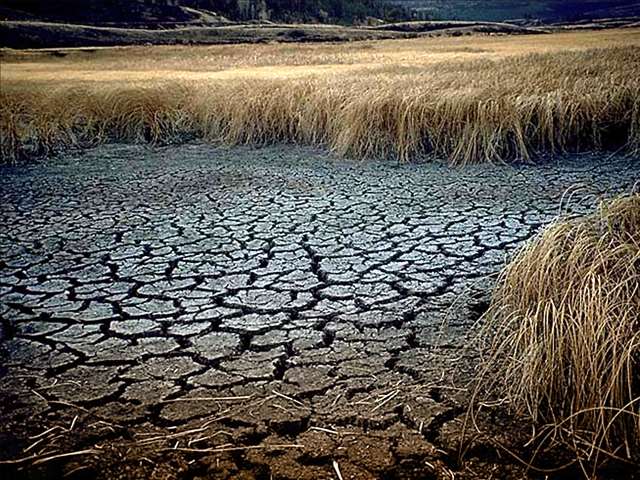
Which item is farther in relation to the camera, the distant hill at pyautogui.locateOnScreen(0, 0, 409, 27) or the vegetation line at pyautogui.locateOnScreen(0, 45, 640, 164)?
the distant hill at pyautogui.locateOnScreen(0, 0, 409, 27)

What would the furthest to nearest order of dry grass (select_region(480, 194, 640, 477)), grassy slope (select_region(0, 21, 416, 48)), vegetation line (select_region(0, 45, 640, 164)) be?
1. grassy slope (select_region(0, 21, 416, 48))
2. vegetation line (select_region(0, 45, 640, 164))
3. dry grass (select_region(480, 194, 640, 477))

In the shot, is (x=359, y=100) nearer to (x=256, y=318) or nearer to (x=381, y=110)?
(x=381, y=110)

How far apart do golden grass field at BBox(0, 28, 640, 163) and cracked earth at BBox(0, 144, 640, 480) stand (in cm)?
59

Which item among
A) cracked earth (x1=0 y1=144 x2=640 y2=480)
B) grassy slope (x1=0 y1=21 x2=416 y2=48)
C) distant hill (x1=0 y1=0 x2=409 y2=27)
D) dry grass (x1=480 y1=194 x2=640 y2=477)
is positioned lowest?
cracked earth (x1=0 y1=144 x2=640 y2=480)

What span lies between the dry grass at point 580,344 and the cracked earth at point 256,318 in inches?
6.2

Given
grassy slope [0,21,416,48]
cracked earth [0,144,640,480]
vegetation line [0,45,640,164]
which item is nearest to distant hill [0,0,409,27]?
grassy slope [0,21,416,48]

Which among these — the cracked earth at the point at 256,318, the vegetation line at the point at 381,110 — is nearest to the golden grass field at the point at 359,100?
the vegetation line at the point at 381,110

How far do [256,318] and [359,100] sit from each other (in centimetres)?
313

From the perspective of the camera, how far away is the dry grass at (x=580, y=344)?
4.91 ft

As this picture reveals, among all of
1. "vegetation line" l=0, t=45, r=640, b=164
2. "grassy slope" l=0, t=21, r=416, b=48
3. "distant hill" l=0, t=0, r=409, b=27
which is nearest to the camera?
"vegetation line" l=0, t=45, r=640, b=164

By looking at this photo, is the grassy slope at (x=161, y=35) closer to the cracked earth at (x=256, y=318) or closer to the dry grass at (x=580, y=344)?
the cracked earth at (x=256, y=318)

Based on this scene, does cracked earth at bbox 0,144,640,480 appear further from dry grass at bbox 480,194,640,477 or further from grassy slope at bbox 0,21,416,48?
grassy slope at bbox 0,21,416,48

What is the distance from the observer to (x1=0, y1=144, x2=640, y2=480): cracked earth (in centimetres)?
155

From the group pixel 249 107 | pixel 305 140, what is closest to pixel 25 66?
pixel 249 107
